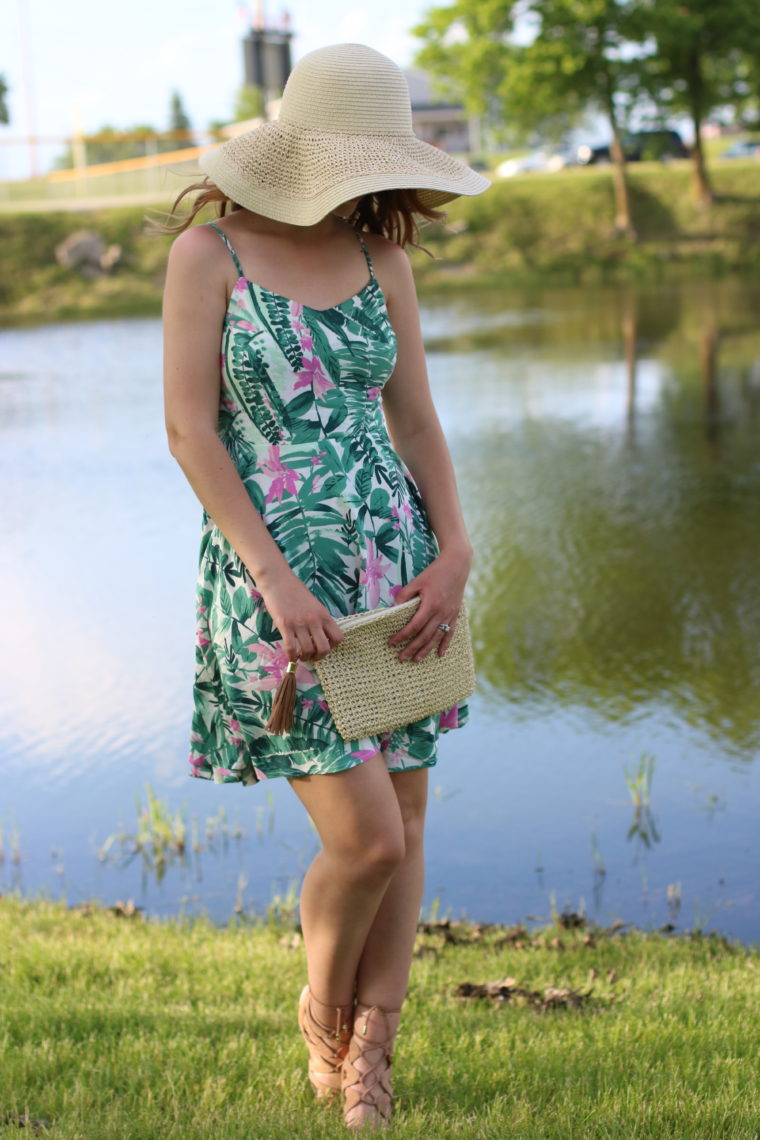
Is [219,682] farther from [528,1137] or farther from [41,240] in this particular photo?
[41,240]

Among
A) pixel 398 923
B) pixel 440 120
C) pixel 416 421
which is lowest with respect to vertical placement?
pixel 398 923

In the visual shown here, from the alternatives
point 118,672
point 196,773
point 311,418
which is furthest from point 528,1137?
point 118,672

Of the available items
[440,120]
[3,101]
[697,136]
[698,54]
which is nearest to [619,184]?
[697,136]

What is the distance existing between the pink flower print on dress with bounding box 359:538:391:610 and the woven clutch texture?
0.03 meters

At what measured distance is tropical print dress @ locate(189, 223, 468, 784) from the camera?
95.3 inches

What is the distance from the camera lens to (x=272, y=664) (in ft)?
8.01

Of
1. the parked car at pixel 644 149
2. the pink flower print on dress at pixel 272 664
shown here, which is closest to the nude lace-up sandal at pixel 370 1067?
the pink flower print on dress at pixel 272 664

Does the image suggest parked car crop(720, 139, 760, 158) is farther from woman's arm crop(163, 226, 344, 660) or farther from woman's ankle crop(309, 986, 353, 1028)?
woman's ankle crop(309, 986, 353, 1028)

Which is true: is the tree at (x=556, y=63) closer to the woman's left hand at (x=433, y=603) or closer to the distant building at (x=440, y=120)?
the woman's left hand at (x=433, y=603)

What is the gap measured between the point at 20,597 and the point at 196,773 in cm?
541

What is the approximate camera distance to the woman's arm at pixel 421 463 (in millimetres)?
2529

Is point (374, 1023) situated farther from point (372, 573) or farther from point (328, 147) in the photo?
point (328, 147)

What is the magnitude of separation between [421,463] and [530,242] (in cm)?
2925

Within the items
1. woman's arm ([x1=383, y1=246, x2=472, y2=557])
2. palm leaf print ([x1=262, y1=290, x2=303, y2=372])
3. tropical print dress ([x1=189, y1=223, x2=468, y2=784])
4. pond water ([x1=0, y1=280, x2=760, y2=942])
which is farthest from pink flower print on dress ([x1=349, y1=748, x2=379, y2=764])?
pond water ([x1=0, y1=280, x2=760, y2=942])
